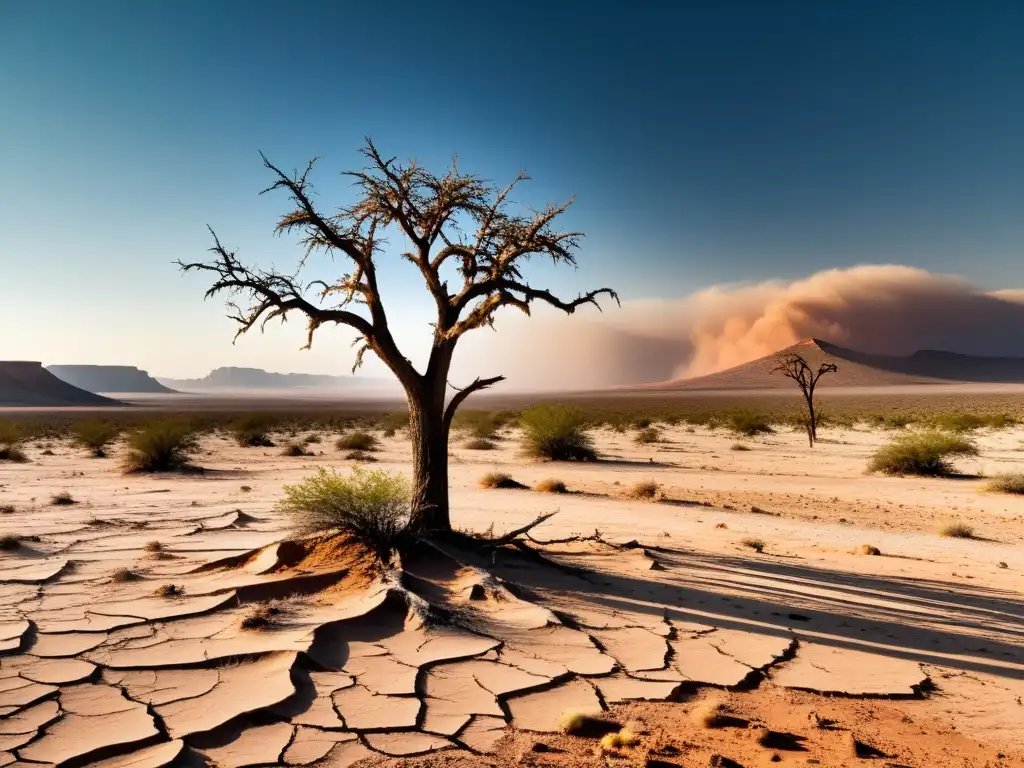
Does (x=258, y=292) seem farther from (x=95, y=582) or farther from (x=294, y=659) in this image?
(x=294, y=659)

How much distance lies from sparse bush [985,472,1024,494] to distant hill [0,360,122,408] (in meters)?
125

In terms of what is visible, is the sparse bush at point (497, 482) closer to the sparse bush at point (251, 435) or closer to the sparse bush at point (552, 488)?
the sparse bush at point (552, 488)

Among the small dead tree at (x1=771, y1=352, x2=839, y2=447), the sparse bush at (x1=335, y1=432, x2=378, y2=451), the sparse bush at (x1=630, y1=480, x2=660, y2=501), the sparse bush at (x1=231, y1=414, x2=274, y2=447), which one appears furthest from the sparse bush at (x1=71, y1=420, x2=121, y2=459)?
the small dead tree at (x1=771, y1=352, x2=839, y2=447)

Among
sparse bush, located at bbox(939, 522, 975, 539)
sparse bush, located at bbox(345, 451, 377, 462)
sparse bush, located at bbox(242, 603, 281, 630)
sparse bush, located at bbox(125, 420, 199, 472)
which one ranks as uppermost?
sparse bush, located at bbox(125, 420, 199, 472)

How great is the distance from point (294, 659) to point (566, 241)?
582cm

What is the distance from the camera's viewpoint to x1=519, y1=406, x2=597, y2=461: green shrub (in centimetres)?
2472

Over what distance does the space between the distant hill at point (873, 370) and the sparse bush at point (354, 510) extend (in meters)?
155

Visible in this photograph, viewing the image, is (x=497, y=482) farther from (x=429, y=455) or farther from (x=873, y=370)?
(x=873, y=370)

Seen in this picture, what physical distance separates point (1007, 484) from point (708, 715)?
1660 cm

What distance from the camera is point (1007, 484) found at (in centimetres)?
1722

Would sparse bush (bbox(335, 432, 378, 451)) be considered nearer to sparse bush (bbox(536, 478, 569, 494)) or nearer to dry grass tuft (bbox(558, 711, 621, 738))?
sparse bush (bbox(536, 478, 569, 494))

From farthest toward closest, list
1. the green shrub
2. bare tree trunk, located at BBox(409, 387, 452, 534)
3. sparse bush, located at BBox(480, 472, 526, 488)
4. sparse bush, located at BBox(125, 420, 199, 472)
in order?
the green shrub < sparse bush, located at BBox(125, 420, 199, 472) < sparse bush, located at BBox(480, 472, 526, 488) < bare tree trunk, located at BBox(409, 387, 452, 534)

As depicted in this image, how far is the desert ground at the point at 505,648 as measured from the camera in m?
4.29

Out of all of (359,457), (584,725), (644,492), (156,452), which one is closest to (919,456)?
(644,492)
